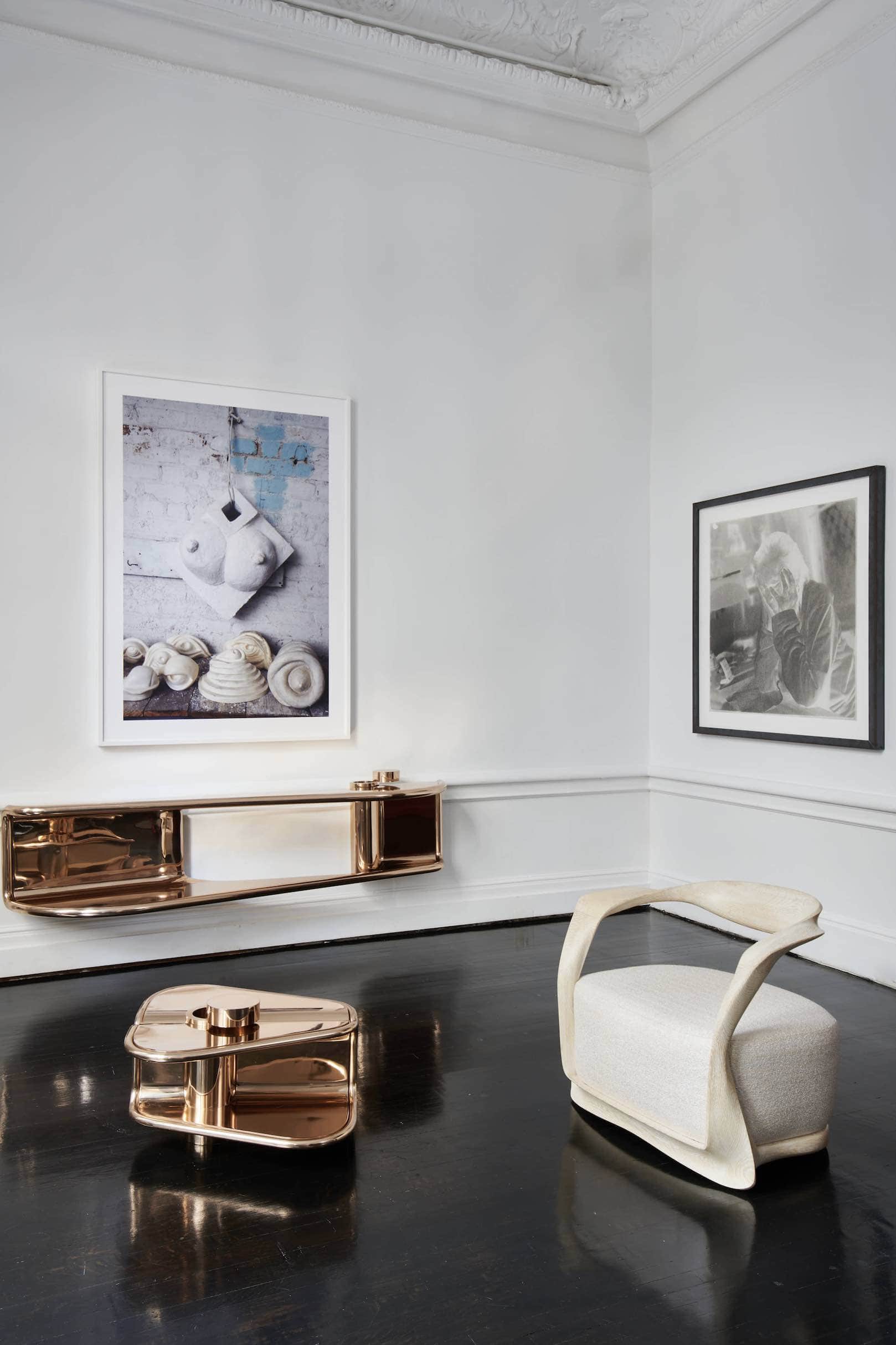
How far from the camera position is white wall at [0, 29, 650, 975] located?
4.57 m

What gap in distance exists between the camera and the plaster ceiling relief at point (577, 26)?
5027 millimetres

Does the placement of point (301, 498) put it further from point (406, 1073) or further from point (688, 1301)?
point (688, 1301)

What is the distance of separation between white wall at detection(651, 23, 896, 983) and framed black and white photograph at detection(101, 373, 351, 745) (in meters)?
1.90

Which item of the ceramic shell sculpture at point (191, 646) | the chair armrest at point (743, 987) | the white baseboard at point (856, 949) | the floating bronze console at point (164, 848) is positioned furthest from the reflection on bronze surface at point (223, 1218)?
the ceramic shell sculpture at point (191, 646)

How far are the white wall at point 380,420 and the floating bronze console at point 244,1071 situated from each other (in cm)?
176

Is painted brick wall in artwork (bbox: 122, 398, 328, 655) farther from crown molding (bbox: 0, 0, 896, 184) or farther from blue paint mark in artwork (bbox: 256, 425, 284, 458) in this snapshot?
A: crown molding (bbox: 0, 0, 896, 184)

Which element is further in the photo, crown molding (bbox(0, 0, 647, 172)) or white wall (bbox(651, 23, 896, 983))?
crown molding (bbox(0, 0, 647, 172))

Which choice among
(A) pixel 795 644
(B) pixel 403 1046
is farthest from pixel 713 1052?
(A) pixel 795 644

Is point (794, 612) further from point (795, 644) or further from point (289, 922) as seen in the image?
point (289, 922)

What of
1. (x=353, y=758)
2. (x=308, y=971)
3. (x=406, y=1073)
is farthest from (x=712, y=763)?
(x=406, y=1073)

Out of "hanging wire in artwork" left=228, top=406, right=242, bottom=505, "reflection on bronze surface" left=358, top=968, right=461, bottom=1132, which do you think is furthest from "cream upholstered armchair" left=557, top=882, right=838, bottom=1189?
"hanging wire in artwork" left=228, top=406, right=242, bottom=505

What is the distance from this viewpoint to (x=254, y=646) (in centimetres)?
493

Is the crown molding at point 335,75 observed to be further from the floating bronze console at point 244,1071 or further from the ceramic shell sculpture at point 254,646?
the floating bronze console at point 244,1071

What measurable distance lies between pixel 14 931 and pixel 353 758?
1.71m
